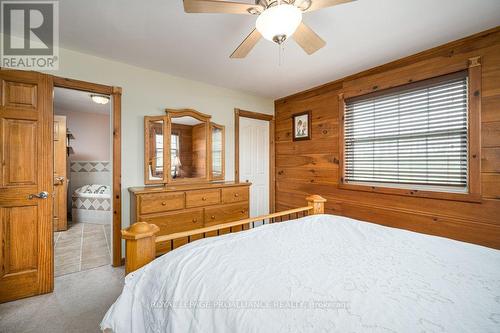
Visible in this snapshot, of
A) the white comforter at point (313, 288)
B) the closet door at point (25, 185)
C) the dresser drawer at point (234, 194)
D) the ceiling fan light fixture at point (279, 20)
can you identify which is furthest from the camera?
the dresser drawer at point (234, 194)

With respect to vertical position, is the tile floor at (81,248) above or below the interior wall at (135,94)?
below

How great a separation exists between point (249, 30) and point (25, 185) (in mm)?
2446

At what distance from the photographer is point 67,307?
6.09 ft

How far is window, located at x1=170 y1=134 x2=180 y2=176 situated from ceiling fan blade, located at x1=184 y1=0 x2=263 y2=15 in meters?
1.89

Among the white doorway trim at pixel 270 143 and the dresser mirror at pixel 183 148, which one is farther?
the white doorway trim at pixel 270 143

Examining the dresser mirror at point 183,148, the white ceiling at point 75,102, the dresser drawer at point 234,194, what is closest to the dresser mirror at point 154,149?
the dresser mirror at point 183,148

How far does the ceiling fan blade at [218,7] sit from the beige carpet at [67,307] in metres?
2.26

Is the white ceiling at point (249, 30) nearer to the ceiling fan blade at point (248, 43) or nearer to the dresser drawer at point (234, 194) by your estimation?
the ceiling fan blade at point (248, 43)

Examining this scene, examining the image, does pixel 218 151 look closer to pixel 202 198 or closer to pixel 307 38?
pixel 202 198

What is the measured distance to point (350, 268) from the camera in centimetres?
97

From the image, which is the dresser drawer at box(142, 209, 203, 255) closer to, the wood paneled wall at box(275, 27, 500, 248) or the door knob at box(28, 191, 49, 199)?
the door knob at box(28, 191, 49, 199)

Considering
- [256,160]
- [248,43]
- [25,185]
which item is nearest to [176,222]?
[25,185]

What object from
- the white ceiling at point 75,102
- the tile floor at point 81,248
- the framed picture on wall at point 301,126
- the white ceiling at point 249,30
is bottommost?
the tile floor at point 81,248

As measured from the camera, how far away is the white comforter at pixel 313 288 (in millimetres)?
679
